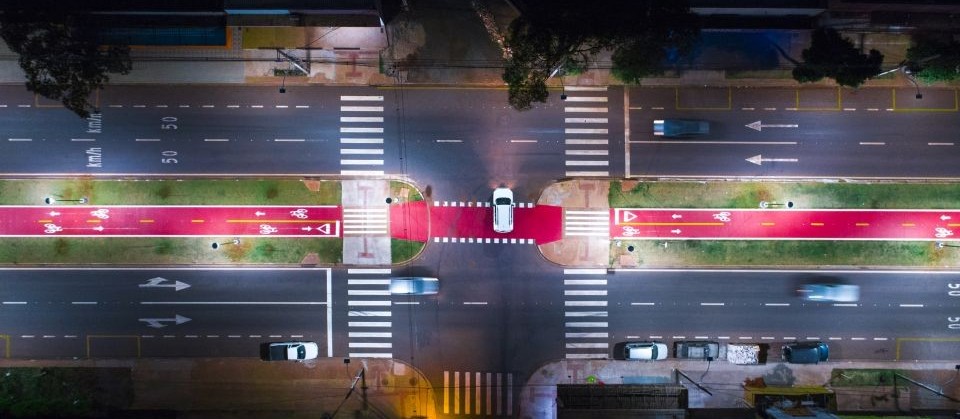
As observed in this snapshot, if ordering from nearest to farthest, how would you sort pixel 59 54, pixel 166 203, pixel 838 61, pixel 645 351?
pixel 59 54 < pixel 838 61 < pixel 645 351 < pixel 166 203

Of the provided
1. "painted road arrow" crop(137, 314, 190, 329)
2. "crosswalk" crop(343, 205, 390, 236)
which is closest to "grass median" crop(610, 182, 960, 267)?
"crosswalk" crop(343, 205, 390, 236)

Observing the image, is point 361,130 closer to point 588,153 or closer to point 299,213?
point 299,213

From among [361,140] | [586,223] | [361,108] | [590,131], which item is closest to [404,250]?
[361,140]

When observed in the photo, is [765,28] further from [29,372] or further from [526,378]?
[29,372]

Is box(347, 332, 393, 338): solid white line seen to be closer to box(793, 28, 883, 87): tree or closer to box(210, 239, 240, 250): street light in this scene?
box(210, 239, 240, 250): street light

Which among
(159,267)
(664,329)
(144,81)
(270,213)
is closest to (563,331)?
(664,329)

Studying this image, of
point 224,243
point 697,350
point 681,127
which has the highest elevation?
point 681,127

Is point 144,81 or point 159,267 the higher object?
point 144,81
